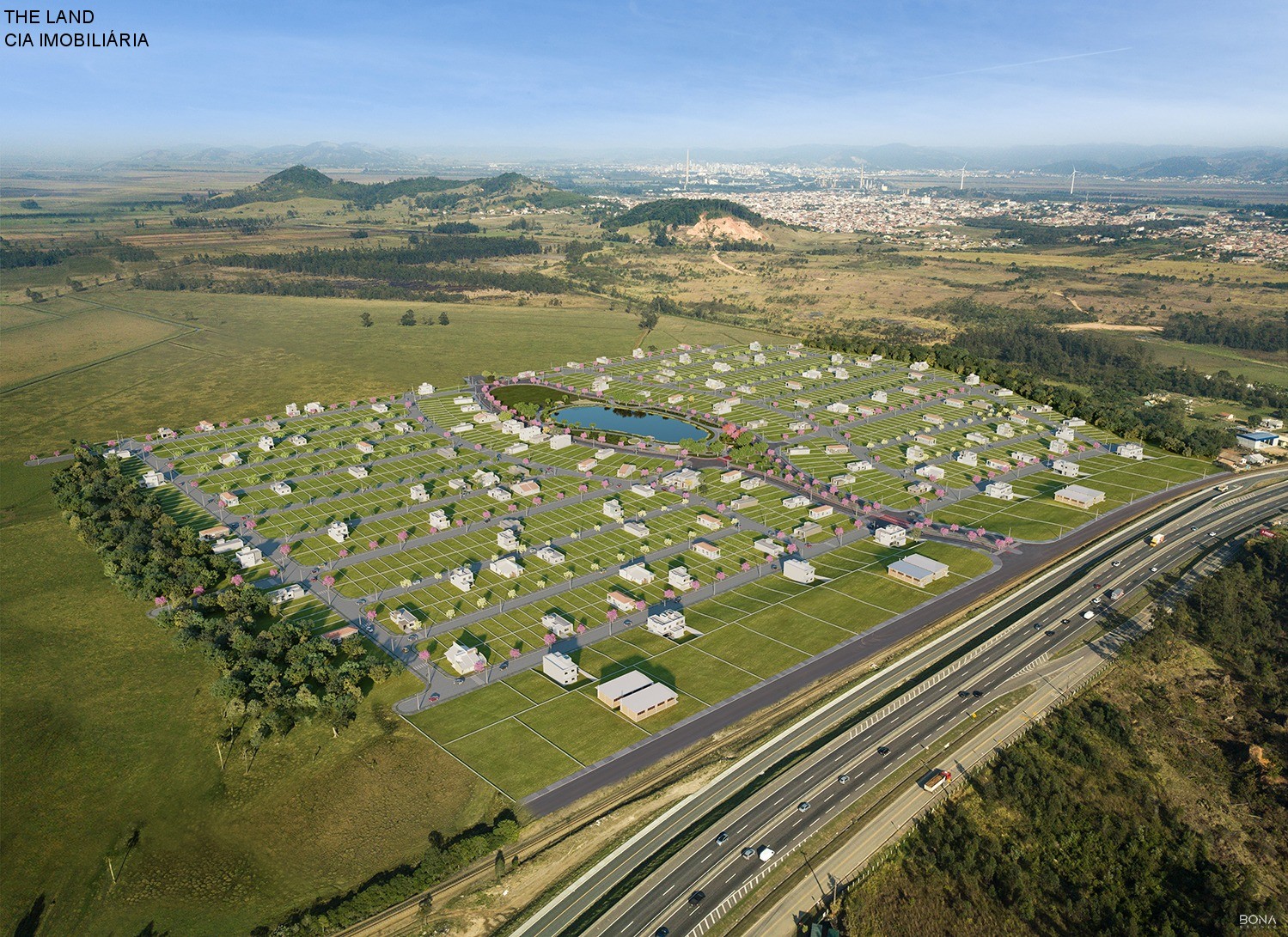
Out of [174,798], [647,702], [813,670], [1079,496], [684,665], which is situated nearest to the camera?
[174,798]

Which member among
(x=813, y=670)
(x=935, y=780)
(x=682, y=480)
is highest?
Result: (x=682, y=480)

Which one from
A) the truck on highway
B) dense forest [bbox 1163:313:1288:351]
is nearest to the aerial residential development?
the truck on highway

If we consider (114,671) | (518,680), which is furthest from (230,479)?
(518,680)

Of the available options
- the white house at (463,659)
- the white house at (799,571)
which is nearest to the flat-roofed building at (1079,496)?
the white house at (799,571)

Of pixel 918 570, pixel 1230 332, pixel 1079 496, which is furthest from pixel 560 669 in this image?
pixel 1230 332

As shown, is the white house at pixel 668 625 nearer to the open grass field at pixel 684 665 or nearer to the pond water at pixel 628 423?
Answer: the open grass field at pixel 684 665

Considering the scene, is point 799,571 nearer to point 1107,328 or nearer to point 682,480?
point 682,480

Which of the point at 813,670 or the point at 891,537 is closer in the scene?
the point at 813,670

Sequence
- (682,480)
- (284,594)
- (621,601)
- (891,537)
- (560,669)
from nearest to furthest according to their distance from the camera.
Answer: (560,669) < (621,601) < (284,594) < (891,537) < (682,480)
